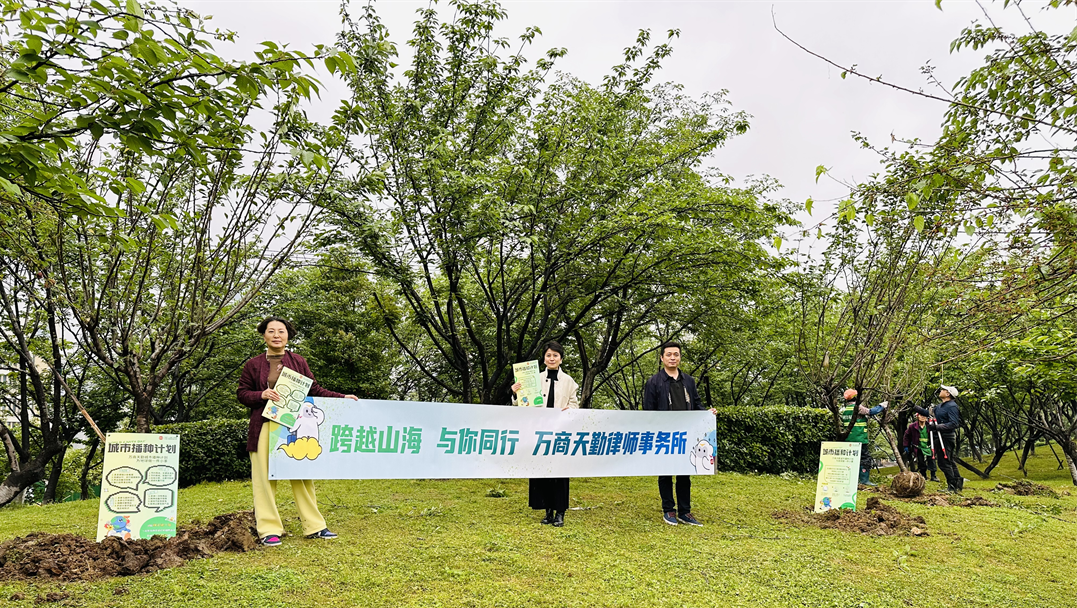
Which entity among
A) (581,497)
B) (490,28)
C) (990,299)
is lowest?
(581,497)

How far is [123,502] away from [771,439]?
11.1 m

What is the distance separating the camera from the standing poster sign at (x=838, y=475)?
6605 millimetres

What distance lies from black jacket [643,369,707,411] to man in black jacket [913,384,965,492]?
5.64 m

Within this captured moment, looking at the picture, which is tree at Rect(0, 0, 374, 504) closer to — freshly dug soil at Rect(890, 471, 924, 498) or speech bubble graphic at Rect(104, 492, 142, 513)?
speech bubble graphic at Rect(104, 492, 142, 513)

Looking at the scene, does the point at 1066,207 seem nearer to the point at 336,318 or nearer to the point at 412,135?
the point at 412,135

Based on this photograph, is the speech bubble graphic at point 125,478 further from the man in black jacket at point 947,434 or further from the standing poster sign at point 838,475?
the man in black jacket at point 947,434

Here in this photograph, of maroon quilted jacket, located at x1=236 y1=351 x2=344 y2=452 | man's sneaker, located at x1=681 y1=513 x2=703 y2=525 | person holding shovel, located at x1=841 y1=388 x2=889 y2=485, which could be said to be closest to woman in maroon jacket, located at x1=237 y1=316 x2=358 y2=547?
maroon quilted jacket, located at x1=236 y1=351 x2=344 y2=452

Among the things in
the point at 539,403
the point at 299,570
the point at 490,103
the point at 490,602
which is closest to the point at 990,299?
the point at 490,602

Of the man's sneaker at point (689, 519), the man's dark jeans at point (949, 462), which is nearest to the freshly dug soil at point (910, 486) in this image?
the man's dark jeans at point (949, 462)

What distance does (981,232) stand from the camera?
12.8ft

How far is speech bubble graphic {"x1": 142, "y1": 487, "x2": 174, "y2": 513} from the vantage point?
15.8ft

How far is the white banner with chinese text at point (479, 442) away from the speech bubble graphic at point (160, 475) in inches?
29.5

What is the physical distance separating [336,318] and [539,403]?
10.5 metres

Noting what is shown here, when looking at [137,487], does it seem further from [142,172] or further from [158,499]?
[142,172]
